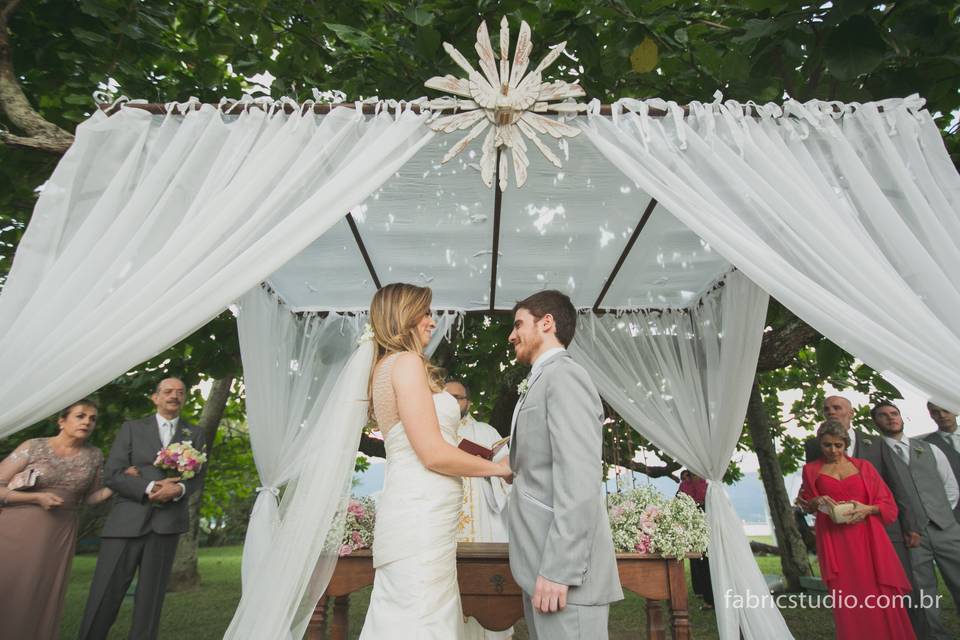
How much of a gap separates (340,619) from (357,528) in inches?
23.1

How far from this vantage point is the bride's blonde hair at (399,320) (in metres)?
2.60

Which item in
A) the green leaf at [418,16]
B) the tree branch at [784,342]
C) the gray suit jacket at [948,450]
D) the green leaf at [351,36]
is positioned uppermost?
the green leaf at [351,36]

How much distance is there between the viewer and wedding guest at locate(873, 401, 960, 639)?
4.11 m

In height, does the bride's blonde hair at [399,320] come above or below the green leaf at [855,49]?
below

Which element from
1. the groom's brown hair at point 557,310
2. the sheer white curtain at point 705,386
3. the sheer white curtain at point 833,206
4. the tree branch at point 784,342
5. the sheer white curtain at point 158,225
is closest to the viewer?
the sheer white curtain at point 158,225

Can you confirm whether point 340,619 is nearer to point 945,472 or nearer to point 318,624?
point 318,624

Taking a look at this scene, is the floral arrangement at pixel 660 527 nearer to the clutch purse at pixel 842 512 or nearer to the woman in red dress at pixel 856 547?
the clutch purse at pixel 842 512

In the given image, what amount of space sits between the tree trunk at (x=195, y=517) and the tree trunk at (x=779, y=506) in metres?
6.81

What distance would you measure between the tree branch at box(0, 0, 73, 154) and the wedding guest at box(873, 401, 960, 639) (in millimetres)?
5663

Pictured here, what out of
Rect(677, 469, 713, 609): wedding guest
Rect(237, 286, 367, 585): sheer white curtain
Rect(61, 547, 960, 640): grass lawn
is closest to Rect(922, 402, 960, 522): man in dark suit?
Rect(61, 547, 960, 640): grass lawn

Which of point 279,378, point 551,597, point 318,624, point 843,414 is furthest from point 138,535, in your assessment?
point 843,414

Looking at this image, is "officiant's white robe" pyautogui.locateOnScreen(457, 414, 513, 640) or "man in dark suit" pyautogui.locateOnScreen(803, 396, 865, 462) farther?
"officiant's white robe" pyautogui.locateOnScreen(457, 414, 513, 640)

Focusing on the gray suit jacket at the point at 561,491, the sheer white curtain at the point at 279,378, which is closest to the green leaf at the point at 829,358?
the gray suit jacket at the point at 561,491

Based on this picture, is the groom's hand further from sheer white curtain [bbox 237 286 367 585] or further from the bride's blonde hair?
sheer white curtain [bbox 237 286 367 585]
